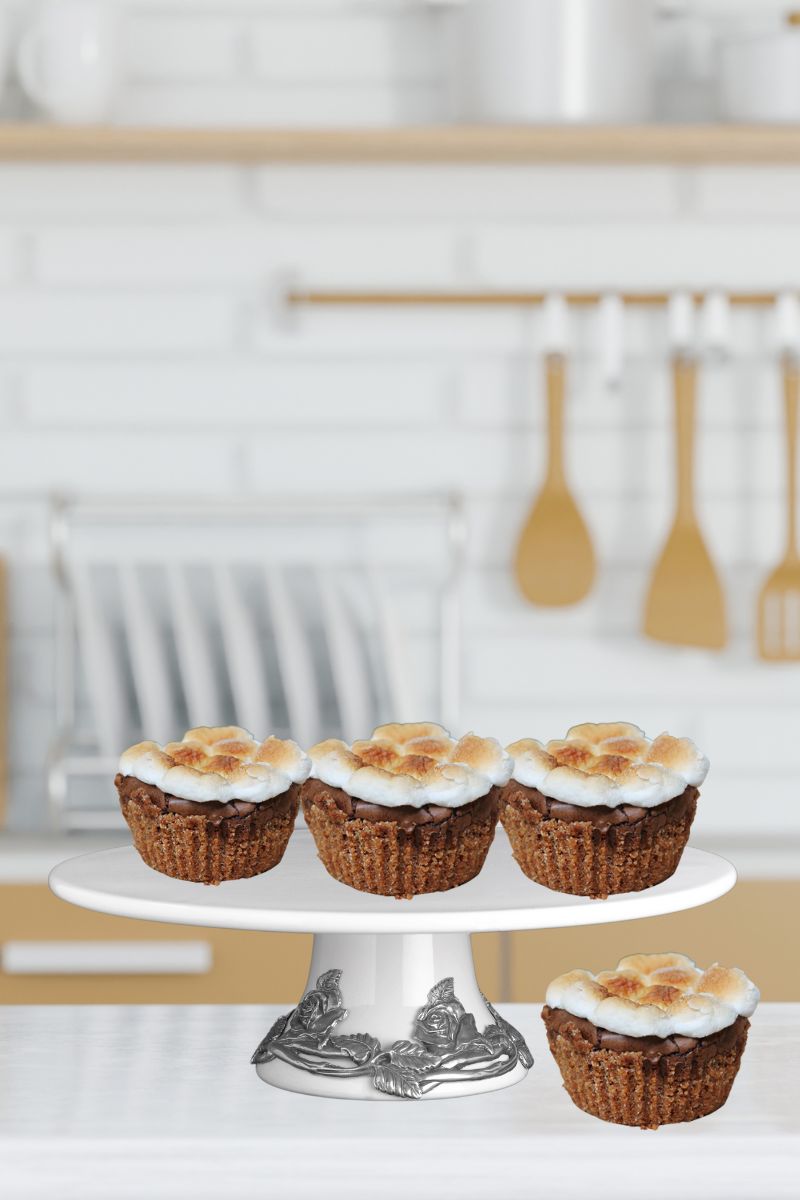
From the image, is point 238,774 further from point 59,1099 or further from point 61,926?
point 61,926

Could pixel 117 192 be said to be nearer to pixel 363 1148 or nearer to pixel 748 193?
pixel 748 193

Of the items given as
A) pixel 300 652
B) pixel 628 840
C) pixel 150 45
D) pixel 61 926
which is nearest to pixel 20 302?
pixel 150 45

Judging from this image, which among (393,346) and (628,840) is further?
(393,346)

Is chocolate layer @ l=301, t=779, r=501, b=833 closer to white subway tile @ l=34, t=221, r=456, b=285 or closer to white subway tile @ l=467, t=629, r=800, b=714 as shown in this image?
white subway tile @ l=467, t=629, r=800, b=714

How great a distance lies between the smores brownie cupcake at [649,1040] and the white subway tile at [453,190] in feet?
4.25

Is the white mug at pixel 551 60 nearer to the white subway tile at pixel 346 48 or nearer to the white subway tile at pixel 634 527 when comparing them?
the white subway tile at pixel 346 48

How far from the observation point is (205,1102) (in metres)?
0.81

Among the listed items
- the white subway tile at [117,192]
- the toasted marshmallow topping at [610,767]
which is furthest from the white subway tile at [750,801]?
the toasted marshmallow topping at [610,767]

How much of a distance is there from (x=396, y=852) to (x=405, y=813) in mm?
24

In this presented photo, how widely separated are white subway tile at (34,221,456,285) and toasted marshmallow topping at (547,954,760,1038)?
1.25 metres

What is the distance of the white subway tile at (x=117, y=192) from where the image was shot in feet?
6.38

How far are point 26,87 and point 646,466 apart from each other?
865mm

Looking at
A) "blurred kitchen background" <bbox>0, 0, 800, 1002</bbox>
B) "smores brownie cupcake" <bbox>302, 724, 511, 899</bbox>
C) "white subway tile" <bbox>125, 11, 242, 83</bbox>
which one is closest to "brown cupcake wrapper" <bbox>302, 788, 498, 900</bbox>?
"smores brownie cupcake" <bbox>302, 724, 511, 899</bbox>

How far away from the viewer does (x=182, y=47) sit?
6.40 feet
